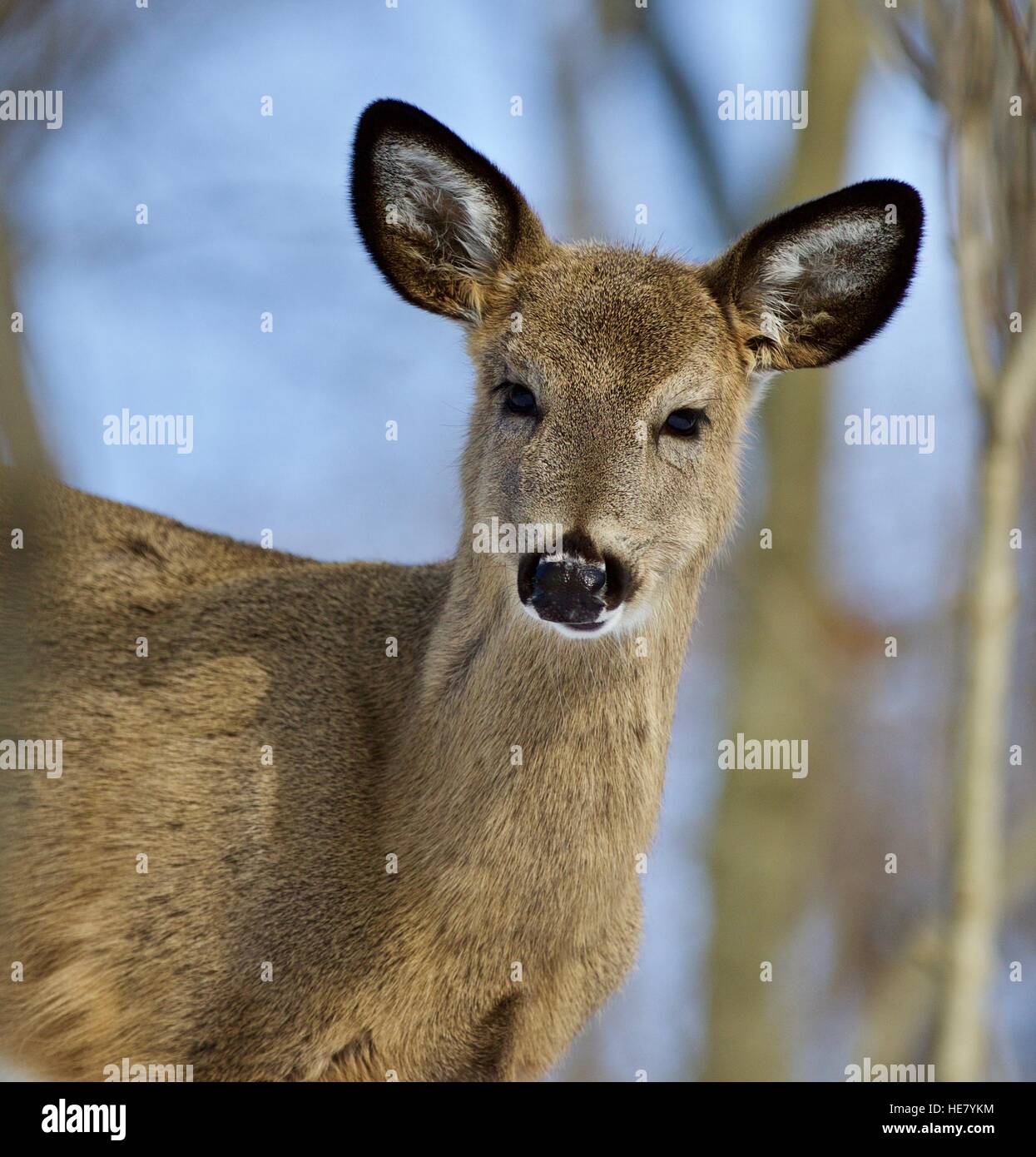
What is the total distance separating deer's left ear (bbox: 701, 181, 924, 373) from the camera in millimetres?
5906

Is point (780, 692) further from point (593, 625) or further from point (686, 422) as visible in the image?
point (593, 625)

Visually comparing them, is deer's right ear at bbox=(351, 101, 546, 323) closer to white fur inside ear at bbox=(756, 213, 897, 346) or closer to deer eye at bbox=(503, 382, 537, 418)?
deer eye at bbox=(503, 382, 537, 418)

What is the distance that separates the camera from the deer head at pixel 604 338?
5.25 metres

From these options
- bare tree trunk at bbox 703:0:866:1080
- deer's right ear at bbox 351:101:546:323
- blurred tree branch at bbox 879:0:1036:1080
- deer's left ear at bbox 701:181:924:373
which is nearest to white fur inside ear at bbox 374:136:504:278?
deer's right ear at bbox 351:101:546:323

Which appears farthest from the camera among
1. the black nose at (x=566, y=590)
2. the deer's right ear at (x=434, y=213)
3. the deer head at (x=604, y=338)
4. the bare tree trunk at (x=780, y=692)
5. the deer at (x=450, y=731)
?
the bare tree trunk at (x=780, y=692)

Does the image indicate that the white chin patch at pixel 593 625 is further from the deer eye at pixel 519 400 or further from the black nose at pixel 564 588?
the deer eye at pixel 519 400

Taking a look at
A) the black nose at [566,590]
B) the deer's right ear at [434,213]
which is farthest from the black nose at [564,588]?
the deer's right ear at [434,213]

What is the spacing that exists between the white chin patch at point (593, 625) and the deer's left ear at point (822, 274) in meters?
1.62

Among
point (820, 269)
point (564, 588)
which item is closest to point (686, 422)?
point (820, 269)

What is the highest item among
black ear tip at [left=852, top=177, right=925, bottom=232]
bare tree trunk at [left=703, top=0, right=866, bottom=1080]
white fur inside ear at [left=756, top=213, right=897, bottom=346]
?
black ear tip at [left=852, top=177, right=925, bottom=232]

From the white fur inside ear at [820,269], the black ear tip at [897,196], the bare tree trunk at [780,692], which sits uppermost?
the black ear tip at [897,196]

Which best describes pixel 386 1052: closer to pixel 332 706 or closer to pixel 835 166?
pixel 332 706

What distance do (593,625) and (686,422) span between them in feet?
3.49
